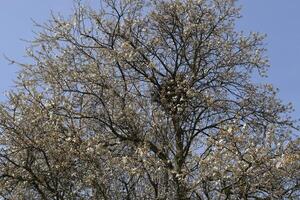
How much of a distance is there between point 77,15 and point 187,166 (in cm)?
677

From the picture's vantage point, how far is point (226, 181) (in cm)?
1190

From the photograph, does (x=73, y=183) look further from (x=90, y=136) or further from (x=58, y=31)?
(x=58, y=31)

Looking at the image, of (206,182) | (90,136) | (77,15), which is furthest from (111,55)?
(206,182)

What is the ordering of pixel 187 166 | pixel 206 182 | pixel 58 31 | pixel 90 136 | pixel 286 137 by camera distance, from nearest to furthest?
pixel 206 182
pixel 187 166
pixel 90 136
pixel 286 137
pixel 58 31

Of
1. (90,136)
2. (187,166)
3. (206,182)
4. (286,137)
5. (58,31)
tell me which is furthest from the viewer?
(58,31)

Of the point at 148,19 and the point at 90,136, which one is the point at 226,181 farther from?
the point at 148,19

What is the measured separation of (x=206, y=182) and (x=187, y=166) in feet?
3.47

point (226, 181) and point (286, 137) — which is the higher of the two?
point (286, 137)

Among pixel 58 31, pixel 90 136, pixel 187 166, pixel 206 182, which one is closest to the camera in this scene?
pixel 206 182

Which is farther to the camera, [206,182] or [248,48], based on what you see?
[248,48]

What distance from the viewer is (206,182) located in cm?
1189

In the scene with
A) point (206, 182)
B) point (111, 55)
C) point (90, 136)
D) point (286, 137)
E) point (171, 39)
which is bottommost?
point (206, 182)

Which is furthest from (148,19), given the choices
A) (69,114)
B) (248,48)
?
(69,114)

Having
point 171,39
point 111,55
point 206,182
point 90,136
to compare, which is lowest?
point 206,182
